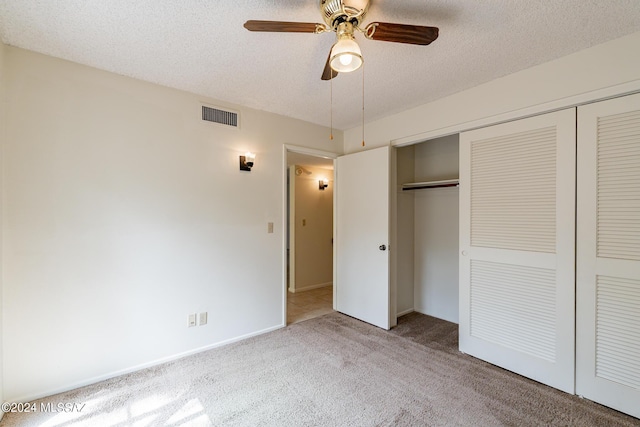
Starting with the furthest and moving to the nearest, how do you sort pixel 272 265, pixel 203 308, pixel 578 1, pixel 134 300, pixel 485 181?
pixel 272 265
pixel 203 308
pixel 485 181
pixel 134 300
pixel 578 1

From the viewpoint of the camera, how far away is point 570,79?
2.12 meters

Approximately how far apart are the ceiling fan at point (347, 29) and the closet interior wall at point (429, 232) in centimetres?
234

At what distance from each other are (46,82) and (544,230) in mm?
3999

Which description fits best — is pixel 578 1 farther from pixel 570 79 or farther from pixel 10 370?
pixel 10 370

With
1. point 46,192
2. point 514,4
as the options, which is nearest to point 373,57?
point 514,4

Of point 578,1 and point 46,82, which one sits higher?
point 578,1

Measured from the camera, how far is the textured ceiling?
1.64 m

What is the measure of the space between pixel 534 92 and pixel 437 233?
191 centimetres

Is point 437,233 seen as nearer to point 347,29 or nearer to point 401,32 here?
point 401,32

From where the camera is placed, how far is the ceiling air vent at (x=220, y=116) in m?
2.82

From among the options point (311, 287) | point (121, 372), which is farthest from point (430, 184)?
point (121, 372)

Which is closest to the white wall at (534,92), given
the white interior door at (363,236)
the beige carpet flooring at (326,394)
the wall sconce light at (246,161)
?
the white interior door at (363,236)

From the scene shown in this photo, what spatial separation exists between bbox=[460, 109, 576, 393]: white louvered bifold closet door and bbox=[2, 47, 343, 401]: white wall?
7.13 ft

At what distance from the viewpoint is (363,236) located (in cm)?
354
